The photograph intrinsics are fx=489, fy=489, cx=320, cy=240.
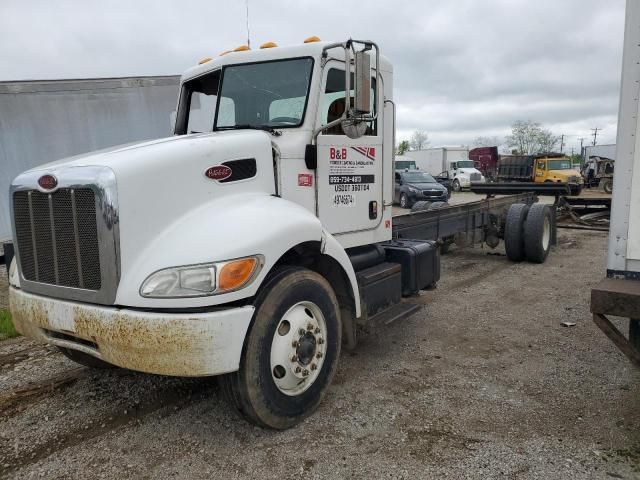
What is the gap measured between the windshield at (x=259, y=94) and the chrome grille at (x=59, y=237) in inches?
58.6

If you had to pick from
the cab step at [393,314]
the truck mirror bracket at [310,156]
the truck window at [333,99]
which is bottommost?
the cab step at [393,314]

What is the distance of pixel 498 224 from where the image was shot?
30.1 ft

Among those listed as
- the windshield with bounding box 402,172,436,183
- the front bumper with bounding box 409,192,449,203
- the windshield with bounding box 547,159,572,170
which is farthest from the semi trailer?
the windshield with bounding box 547,159,572,170

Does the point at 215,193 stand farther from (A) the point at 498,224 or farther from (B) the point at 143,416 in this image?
(A) the point at 498,224

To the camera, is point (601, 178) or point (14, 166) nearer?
point (14, 166)

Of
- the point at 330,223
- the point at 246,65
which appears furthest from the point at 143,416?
the point at 246,65

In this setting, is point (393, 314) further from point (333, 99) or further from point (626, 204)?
point (626, 204)

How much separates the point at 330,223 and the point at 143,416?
1.98 m

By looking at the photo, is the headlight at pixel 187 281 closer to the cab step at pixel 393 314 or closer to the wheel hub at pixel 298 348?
the wheel hub at pixel 298 348

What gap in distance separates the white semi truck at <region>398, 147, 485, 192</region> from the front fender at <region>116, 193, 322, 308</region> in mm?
32404

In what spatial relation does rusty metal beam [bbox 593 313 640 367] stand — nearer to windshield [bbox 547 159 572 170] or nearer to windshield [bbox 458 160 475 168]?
windshield [bbox 547 159 572 170]

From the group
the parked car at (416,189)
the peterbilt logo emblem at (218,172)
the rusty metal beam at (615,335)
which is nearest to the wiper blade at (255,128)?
the peterbilt logo emblem at (218,172)

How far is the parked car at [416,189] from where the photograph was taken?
20.8 meters

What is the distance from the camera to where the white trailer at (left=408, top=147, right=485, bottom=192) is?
1353 inches
